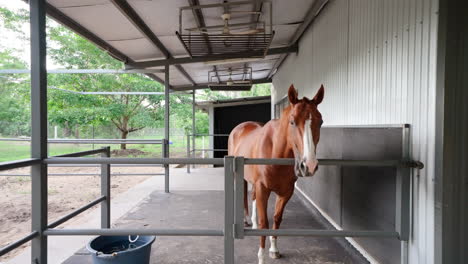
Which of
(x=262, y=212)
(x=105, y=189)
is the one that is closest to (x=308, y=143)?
(x=262, y=212)

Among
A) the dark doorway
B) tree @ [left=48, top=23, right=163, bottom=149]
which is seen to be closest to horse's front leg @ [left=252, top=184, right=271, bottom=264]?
the dark doorway

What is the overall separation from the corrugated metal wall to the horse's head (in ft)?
1.90

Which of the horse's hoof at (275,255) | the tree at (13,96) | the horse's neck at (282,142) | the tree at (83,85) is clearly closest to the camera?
the horse's neck at (282,142)

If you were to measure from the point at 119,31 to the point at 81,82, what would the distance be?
939 centimetres

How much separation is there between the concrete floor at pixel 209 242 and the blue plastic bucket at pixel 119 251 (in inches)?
12.1

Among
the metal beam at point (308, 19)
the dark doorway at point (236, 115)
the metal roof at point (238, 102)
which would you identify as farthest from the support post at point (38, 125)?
the dark doorway at point (236, 115)

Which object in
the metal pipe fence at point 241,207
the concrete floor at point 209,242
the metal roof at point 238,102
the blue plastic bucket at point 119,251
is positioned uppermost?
the metal roof at point 238,102

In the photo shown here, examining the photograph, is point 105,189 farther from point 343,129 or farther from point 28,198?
point 28,198

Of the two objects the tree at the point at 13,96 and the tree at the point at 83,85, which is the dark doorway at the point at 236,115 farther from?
the tree at the point at 13,96

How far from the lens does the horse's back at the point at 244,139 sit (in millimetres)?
2744

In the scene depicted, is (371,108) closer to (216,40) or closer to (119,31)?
(216,40)

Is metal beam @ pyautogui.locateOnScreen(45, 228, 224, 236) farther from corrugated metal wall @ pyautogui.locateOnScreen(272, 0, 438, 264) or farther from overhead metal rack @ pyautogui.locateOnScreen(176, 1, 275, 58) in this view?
overhead metal rack @ pyautogui.locateOnScreen(176, 1, 275, 58)

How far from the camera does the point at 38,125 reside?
1741 millimetres

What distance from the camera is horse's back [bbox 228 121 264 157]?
2.74 meters
